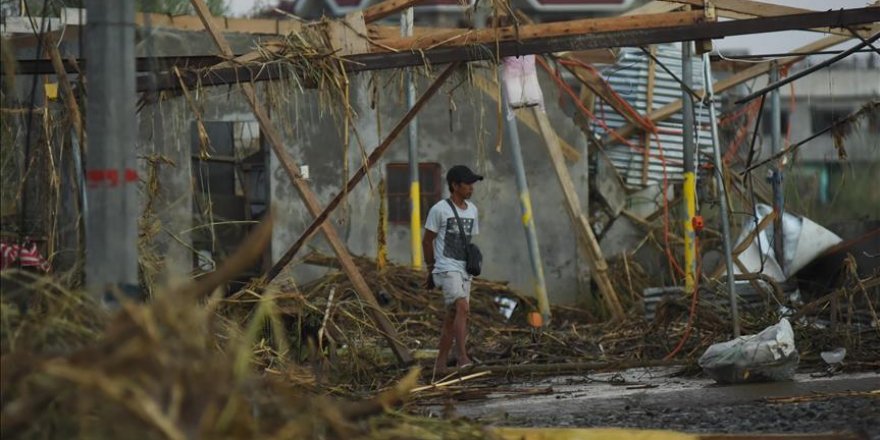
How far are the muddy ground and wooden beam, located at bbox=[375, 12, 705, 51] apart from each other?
2850 mm

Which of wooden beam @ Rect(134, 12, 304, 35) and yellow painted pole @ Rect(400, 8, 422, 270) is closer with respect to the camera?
yellow painted pole @ Rect(400, 8, 422, 270)

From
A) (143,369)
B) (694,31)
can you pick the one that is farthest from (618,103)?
(143,369)

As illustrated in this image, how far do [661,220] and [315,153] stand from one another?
18.4 feet

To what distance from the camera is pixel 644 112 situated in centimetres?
2445

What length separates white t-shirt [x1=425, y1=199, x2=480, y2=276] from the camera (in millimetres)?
13453

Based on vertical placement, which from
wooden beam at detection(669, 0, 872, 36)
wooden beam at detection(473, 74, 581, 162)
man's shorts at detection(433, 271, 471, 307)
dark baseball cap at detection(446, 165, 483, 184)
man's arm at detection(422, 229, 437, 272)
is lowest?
man's shorts at detection(433, 271, 471, 307)

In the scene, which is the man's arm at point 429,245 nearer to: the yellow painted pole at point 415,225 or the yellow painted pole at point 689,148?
the yellow painted pole at point 689,148

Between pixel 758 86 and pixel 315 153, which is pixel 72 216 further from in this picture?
pixel 758 86

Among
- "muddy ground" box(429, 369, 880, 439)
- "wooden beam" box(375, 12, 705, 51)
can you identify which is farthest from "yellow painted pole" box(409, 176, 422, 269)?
"wooden beam" box(375, 12, 705, 51)

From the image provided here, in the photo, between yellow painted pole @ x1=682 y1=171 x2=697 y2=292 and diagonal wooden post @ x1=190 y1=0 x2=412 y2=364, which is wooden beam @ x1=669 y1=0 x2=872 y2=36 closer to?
diagonal wooden post @ x1=190 y1=0 x2=412 y2=364

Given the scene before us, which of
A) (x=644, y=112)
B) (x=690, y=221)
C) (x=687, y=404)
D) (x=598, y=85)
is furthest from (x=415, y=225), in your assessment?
(x=687, y=404)

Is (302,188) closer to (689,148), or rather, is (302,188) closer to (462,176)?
(462,176)

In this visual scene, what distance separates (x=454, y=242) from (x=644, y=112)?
11632 mm

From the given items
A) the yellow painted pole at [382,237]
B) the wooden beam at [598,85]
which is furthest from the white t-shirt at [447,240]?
the wooden beam at [598,85]
